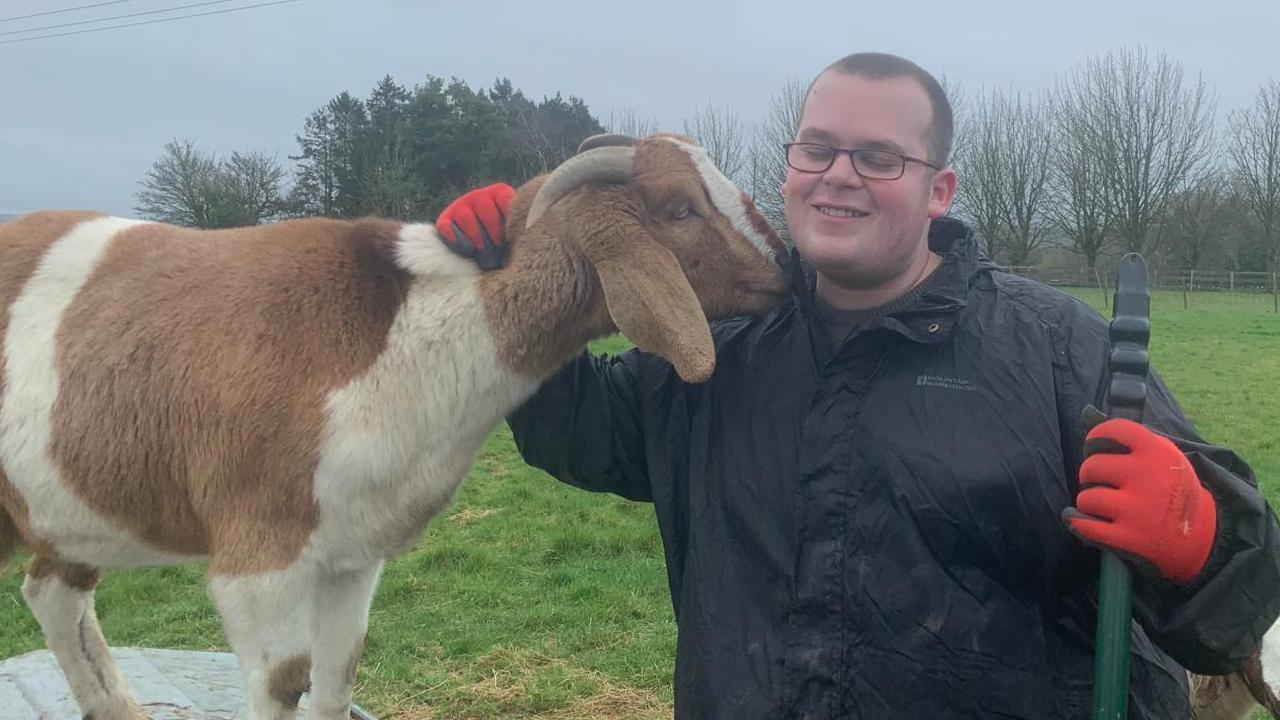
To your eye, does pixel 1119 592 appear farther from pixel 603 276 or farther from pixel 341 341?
pixel 341 341

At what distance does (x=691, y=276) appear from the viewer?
10.3ft

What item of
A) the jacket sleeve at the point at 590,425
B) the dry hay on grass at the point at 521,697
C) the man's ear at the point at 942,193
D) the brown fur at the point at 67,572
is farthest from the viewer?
the dry hay on grass at the point at 521,697

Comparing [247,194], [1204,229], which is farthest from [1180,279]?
[247,194]

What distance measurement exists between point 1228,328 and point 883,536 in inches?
1035

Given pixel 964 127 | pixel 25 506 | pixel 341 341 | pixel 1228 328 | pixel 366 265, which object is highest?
pixel 964 127

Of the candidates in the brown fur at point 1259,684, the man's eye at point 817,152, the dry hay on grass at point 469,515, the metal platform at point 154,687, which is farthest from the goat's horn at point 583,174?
the dry hay on grass at point 469,515

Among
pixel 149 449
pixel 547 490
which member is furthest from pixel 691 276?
pixel 547 490

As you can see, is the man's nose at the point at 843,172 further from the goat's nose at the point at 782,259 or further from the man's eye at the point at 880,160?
the goat's nose at the point at 782,259

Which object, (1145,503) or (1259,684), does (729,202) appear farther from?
(1259,684)

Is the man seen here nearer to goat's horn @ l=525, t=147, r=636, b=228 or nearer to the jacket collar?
the jacket collar

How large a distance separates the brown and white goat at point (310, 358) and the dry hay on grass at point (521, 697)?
6.14 feet

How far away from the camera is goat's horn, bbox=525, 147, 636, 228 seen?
3.02 metres

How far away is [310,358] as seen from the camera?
2.99 m

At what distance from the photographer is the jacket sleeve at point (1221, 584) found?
6.98 ft
